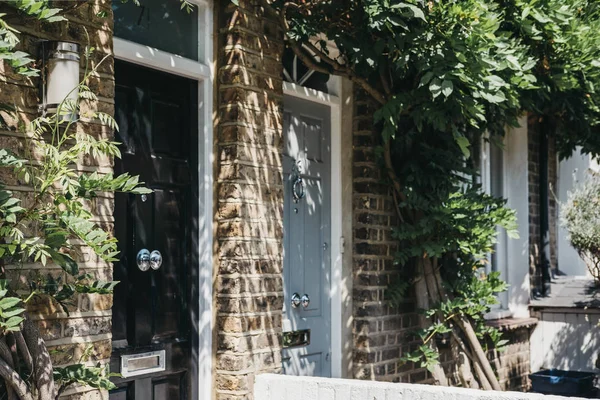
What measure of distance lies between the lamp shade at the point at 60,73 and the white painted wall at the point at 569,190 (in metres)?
7.52

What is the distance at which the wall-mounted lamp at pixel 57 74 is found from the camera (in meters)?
3.80

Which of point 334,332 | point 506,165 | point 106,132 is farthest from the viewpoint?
point 506,165

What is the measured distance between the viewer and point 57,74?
12.5 ft

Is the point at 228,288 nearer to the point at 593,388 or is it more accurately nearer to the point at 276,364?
the point at 276,364

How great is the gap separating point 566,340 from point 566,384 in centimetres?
119

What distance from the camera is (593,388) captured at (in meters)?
8.28

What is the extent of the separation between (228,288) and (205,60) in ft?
4.38

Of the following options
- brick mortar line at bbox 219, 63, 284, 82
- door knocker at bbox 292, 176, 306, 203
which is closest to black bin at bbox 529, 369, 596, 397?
door knocker at bbox 292, 176, 306, 203

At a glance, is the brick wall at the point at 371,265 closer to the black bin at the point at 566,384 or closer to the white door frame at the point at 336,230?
the white door frame at the point at 336,230

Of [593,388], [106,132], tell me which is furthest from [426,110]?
[593,388]

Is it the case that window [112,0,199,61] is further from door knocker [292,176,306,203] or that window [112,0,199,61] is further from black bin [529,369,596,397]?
black bin [529,369,596,397]

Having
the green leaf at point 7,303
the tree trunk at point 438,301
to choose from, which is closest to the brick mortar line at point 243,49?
the tree trunk at point 438,301

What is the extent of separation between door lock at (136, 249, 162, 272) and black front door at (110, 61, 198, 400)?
0.01 meters

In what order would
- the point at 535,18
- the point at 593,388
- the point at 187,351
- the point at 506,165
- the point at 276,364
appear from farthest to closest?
the point at 506,165, the point at 593,388, the point at 535,18, the point at 276,364, the point at 187,351
